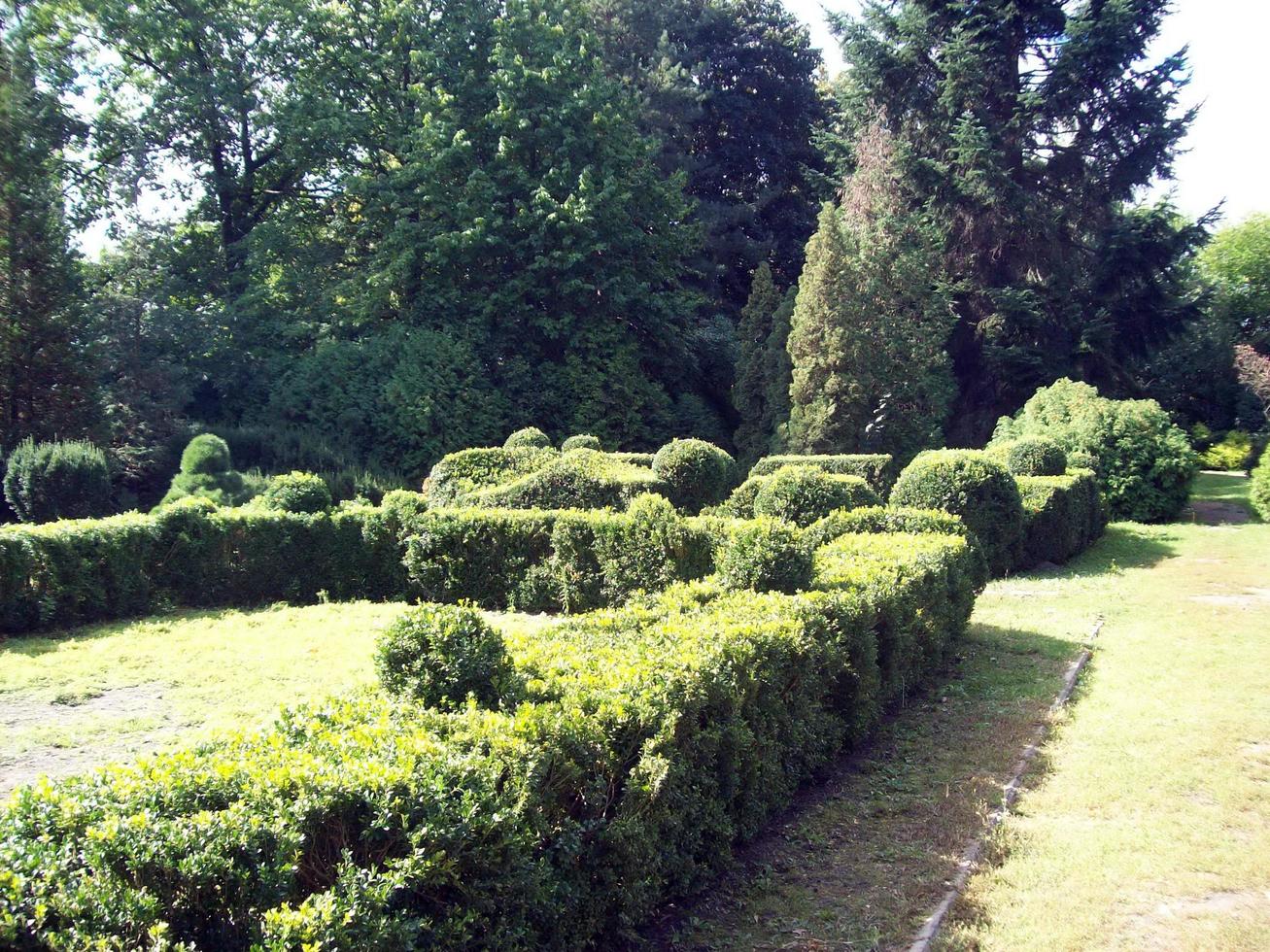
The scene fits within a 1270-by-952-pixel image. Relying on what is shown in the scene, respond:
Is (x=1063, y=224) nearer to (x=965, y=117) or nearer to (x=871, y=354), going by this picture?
(x=965, y=117)

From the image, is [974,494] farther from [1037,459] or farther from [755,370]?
[755,370]

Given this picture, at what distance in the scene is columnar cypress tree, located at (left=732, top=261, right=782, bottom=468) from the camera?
2373cm

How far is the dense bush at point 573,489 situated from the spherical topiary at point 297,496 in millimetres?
2053

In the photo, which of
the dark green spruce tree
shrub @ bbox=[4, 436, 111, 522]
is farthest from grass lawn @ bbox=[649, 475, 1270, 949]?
the dark green spruce tree

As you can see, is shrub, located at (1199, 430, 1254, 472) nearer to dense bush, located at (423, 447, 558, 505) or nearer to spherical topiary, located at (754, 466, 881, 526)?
spherical topiary, located at (754, 466, 881, 526)

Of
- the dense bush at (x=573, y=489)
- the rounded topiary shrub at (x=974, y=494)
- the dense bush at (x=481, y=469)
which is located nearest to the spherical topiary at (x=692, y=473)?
the dense bush at (x=573, y=489)

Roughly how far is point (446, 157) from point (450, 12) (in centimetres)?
466

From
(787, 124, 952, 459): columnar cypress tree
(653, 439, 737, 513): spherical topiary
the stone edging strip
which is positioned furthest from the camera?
(787, 124, 952, 459): columnar cypress tree

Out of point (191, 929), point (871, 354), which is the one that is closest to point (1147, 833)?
point (191, 929)

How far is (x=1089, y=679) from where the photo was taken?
801 cm

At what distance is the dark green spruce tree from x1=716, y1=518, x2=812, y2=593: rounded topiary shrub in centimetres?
1937

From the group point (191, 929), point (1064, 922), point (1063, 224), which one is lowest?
point (1064, 922)

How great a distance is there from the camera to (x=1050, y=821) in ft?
17.3

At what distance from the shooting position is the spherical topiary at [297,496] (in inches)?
501
